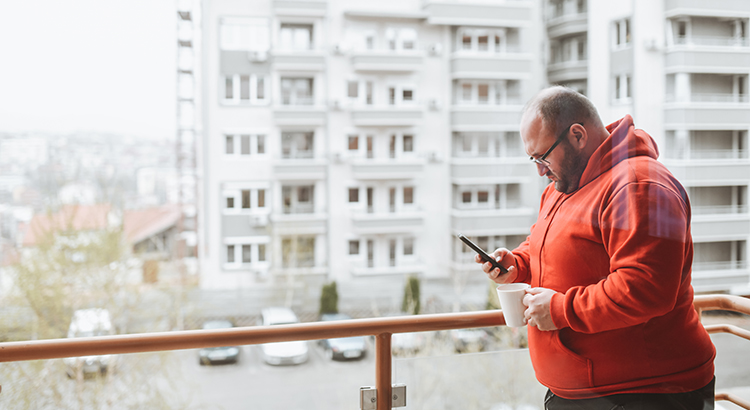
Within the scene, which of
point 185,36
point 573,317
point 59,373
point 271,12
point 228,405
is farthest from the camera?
point 185,36

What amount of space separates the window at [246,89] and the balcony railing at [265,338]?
5906 mm

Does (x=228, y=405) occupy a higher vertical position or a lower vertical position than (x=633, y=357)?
lower

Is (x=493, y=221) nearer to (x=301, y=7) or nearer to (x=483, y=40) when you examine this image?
(x=483, y=40)

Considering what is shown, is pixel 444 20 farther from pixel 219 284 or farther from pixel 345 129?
pixel 219 284

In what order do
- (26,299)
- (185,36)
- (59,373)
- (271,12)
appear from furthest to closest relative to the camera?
(185,36)
(271,12)
(26,299)
(59,373)

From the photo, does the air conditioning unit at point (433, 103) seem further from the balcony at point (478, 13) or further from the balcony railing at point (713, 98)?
the balcony railing at point (713, 98)

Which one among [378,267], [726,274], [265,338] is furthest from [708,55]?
[378,267]

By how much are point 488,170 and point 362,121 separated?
1688mm

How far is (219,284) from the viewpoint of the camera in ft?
23.8

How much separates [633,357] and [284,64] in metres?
6.40

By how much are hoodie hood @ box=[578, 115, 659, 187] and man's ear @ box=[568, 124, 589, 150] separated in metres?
0.02

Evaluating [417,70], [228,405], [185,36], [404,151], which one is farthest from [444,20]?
[228,405]

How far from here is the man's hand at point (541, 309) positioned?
80cm

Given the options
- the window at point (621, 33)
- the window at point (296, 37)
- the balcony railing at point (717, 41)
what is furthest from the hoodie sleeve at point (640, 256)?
the window at point (296, 37)
